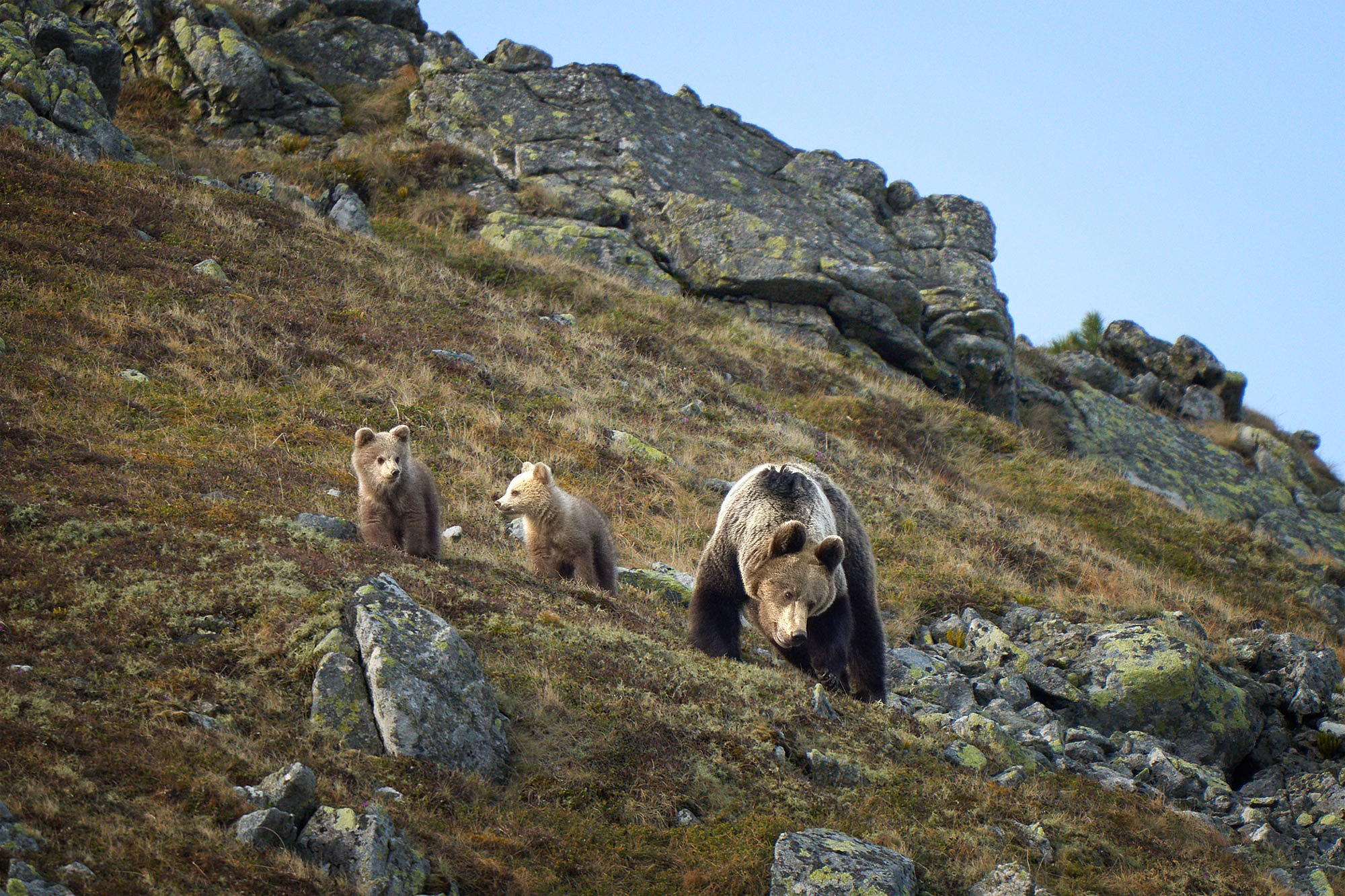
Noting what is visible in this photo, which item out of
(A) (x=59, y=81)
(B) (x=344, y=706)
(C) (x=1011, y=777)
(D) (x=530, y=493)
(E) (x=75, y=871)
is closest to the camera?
(E) (x=75, y=871)

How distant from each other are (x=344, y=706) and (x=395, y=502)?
3.76m

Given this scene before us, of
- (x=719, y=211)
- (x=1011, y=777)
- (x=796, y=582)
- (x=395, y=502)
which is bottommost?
(x=1011, y=777)

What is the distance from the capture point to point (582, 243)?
27344 millimetres

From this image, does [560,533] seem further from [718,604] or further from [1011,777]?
[1011,777]

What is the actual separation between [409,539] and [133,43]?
26.9m

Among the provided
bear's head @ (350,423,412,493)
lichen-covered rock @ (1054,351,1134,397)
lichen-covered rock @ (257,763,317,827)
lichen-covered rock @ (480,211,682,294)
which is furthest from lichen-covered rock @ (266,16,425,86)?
lichen-covered rock @ (257,763,317,827)

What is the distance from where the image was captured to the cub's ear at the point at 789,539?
786 cm

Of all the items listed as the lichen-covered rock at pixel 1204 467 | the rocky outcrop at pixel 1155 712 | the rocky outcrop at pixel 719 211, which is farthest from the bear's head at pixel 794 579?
the lichen-covered rock at pixel 1204 467

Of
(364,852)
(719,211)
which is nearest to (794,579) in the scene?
(364,852)

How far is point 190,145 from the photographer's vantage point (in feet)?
88.3

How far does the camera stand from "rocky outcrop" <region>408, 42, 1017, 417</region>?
1082 inches

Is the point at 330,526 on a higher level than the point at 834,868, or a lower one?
higher

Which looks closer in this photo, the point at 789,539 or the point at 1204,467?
the point at 789,539

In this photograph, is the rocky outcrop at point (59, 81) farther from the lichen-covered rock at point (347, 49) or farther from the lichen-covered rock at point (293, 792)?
the lichen-covered rock at point (293, 792)
